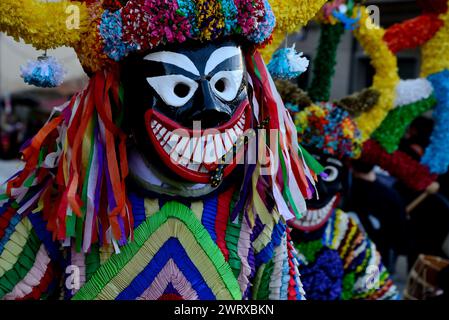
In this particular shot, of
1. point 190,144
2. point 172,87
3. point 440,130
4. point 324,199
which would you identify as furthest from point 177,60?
point 440,130

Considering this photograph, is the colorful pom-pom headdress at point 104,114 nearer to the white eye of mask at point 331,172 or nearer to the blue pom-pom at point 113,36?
the blue pom-pom at point 113,36

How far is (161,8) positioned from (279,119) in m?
0.46

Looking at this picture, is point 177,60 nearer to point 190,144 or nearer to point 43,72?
point 190,144

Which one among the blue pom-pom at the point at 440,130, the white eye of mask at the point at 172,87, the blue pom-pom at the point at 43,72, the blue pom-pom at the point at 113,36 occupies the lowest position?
the blue pom-pom at the point at 440,130

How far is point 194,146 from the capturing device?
153 centimetres

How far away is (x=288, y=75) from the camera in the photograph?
5.64 ft

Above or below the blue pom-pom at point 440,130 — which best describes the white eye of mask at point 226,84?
above

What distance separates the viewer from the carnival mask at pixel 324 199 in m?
2.31

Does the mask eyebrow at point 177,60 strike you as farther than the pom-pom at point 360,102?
No

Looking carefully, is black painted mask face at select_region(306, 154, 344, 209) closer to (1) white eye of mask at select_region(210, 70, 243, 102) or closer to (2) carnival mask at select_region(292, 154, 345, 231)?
(2) carnival mask at select_region(292, 154, 345, 231)

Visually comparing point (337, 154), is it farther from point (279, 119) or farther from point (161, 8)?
point (161, 8)

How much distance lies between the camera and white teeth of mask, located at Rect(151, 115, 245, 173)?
153 cm

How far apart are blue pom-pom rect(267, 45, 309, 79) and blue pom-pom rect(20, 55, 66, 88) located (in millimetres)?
590

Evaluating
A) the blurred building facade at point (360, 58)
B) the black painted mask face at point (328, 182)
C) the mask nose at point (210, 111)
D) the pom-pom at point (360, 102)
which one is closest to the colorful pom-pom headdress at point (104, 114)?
the mask nose at point (210, 111)
